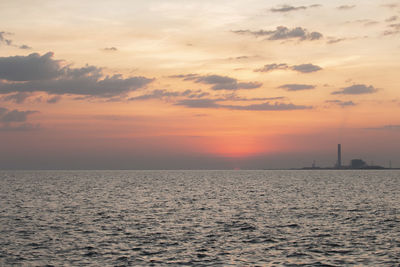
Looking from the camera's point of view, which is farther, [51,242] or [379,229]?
[379,229]

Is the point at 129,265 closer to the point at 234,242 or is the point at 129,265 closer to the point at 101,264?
the point at 101,264

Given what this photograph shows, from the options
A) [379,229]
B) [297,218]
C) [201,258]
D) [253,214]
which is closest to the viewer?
[201,258]

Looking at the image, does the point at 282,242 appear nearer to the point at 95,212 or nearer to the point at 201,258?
the point at 201,258

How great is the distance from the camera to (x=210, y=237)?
154ft

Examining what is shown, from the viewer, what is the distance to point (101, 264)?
34.5 metres

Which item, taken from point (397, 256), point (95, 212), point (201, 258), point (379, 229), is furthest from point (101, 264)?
point (95, 212)

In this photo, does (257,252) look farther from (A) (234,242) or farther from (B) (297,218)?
(B) (297,218)

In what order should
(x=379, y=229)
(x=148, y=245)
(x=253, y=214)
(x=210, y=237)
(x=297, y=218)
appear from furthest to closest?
(x=253, y=214), (x=297, y=218), (x=379, y=229), (x=210, y=237), (x=148, y=245)

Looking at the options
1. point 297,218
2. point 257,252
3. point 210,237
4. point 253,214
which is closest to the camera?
point 257,252

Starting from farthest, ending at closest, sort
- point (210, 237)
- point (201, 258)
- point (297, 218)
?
point (297, 218)
point (210, 237)
point (201, 258)

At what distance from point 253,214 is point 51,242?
3338 cm

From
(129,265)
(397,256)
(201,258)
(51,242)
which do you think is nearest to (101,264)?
(129,265)

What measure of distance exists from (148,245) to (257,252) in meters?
9.97

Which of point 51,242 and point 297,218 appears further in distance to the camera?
point 297,218
